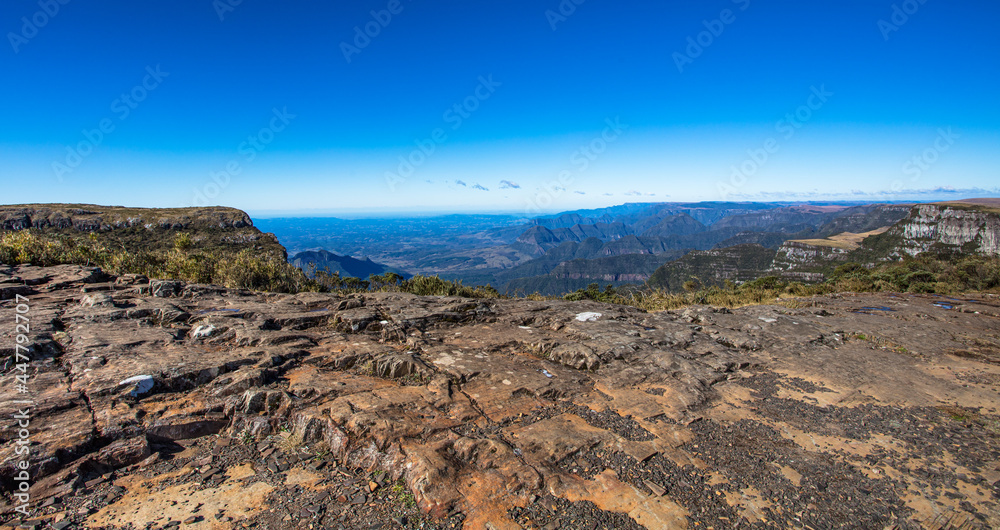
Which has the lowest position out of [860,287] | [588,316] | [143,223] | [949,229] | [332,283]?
[949,229]

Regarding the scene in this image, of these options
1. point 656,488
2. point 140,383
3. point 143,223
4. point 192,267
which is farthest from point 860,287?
point 143,223

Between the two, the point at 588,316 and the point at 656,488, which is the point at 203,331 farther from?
the point at 588,316

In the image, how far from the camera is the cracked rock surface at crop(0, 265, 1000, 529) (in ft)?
16.2

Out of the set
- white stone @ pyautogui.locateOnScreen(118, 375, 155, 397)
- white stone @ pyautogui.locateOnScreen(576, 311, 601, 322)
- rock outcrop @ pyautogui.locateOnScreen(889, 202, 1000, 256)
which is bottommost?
rock outcrop @ pyautogui.locateOnScreen(889, 202, 1000, 256)

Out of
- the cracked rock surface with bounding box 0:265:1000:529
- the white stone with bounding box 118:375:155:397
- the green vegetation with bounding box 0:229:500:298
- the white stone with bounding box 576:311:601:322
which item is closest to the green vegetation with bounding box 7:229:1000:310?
the green vegetation with bounding box 0:229:500:298

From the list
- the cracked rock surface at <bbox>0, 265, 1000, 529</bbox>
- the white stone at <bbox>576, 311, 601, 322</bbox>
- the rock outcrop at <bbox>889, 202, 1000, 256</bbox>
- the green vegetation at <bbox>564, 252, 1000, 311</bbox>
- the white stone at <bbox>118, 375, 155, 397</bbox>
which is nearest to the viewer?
the cracked rock surface at <bbox>0, 265, 1000, 529</bbox>

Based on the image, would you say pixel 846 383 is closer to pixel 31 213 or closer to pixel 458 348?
pixel 458 348

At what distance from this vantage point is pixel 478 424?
22.3 feet

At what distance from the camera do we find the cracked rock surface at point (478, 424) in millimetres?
4938

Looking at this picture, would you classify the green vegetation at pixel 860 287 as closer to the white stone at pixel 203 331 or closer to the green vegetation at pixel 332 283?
the green vegetation at pixel 332 283

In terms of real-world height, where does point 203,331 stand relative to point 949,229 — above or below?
above

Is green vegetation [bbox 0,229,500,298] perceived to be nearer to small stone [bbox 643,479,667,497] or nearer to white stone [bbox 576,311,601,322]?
white stone [bbox 576,311,601,322]

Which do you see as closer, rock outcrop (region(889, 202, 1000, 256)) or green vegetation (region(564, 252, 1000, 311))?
green vegetation (region(564, 252, 1000, 311))

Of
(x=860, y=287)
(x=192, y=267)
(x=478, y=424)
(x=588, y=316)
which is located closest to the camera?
(x=478, y=424)
